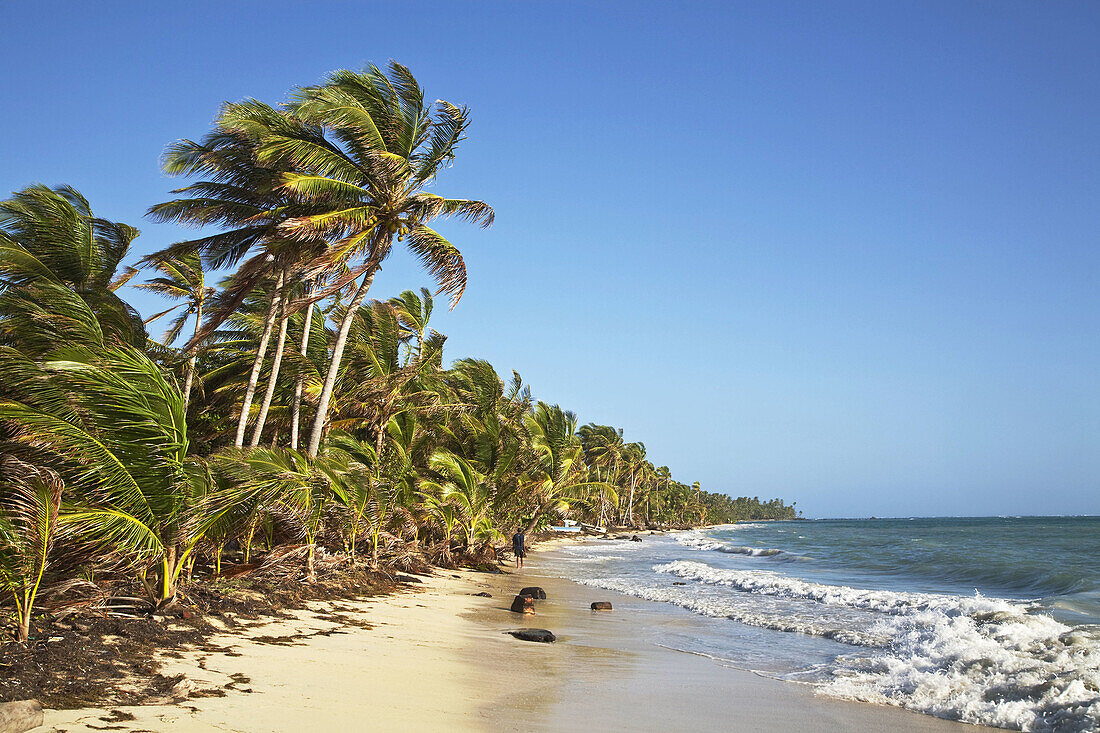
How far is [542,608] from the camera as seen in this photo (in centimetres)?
1431

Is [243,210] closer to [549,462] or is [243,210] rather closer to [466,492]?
[466,492]

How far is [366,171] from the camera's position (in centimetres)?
1299

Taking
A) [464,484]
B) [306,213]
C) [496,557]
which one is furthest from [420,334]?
[306,213]

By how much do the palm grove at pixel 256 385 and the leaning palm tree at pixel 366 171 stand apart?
0.14 ft

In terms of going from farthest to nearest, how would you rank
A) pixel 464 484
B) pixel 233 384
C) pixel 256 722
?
pixel 464 484 → pixel 233 384 → pixel 256 722

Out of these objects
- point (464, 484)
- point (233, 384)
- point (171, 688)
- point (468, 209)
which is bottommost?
point (171, 688)

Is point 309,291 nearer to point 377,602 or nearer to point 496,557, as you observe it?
point 377,602

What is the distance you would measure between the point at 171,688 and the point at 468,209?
1042cm

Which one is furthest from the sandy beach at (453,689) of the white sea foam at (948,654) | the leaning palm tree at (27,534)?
the leaning palm tree at (27,534)

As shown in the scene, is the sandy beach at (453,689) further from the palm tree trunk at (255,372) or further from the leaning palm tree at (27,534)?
the palm tree trunk at (255,372)

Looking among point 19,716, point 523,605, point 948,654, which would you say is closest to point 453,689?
point 19,716

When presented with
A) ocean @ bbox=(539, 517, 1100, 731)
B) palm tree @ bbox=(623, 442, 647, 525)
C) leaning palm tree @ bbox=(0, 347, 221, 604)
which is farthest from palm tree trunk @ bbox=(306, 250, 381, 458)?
palm tree @ bbox=(623, 442, 647, 525)

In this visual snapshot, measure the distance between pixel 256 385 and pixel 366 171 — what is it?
17.2 feet

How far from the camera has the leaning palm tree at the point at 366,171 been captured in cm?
1198
